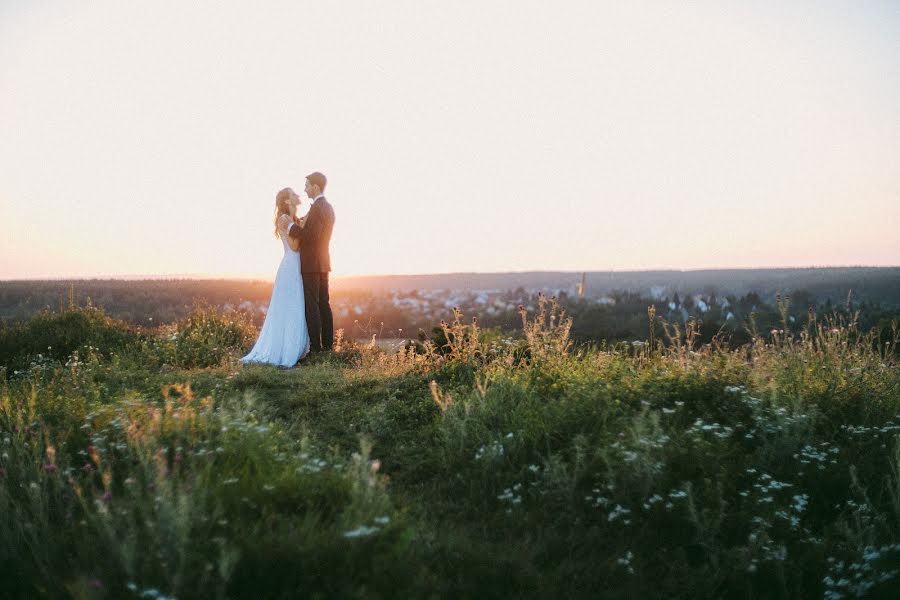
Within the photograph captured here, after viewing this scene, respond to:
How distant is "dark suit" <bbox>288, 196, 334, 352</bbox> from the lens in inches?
492

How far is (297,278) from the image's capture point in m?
12.8

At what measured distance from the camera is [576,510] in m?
5.28

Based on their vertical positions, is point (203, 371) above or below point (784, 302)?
below

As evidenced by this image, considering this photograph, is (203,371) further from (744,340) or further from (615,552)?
(744,340)

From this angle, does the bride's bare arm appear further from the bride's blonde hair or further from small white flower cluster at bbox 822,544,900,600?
small white flower cluster at bbox 822,544,900,600

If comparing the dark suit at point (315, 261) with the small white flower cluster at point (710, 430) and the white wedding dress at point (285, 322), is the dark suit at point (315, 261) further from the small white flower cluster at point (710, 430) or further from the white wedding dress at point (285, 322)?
the small white flower cluster at point (710, 430)

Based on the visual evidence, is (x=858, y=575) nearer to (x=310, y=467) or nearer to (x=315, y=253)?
(x=310, y=467)

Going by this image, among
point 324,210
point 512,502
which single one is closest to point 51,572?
point 512,502

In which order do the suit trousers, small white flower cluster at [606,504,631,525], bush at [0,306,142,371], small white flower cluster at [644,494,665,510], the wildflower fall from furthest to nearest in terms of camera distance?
the suit trousers < bush at [0,306,142,371] < small white flower cluster at [644,494,665,510] < small white flower cluster at [606,504,631,525] < the wildflower

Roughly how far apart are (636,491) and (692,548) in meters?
0.58

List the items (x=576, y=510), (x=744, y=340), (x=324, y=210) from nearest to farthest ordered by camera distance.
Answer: (x=576, y=510), (x=324, y=210), (x=744, y=340)

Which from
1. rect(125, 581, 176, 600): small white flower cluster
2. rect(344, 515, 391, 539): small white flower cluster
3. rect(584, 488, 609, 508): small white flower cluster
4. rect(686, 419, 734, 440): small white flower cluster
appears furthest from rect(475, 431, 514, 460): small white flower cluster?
rect(125, 581, 176, 600): small white flower cluster

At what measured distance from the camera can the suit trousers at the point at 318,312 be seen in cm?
1282

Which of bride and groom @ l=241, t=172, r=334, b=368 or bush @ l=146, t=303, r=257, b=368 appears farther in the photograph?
bride and groom @ l=241, t=172, r=334, b=368
